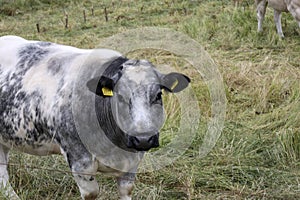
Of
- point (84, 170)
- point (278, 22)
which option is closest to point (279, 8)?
point (278, 22)

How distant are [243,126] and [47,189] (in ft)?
5.81

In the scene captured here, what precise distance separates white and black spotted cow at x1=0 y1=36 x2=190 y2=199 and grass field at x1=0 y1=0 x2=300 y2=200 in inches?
11.4

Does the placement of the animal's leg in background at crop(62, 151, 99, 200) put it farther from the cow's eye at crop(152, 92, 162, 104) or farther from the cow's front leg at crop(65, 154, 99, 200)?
the cow's eye at crop(152, 92, 162, 104)

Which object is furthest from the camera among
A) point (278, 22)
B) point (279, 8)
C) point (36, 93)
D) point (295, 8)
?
point (278, 22)

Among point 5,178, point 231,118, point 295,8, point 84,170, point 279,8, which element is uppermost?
point 84,170

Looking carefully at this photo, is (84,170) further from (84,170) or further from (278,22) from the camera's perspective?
(278,22)

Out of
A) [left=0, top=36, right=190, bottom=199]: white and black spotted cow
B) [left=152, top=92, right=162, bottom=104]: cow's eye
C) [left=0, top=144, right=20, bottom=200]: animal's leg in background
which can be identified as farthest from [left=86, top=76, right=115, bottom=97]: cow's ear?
[left=0, top=144, right=20, bottom=200]: animal's leg in background

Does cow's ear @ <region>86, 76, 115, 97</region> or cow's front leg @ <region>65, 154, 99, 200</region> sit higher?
cow's ear @ <region>86, 76, 115, 97</region>

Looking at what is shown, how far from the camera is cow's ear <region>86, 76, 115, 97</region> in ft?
9.27

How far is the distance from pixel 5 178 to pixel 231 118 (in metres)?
2.10

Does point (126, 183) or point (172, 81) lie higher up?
point (172, 81)

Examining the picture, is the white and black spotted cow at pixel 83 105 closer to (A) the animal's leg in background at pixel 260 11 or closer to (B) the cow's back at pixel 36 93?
(B) the cow's back at pixel 36 93

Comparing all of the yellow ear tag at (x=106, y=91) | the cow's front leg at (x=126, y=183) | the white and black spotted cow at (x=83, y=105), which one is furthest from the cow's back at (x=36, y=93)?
the cow's front leg at (x=126, y=183)

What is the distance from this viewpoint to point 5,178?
12.1 feet
